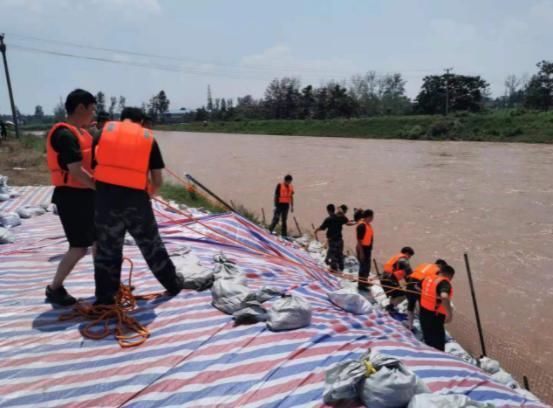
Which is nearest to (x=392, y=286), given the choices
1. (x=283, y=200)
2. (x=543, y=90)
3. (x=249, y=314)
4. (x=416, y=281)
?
(x=416, y=281)

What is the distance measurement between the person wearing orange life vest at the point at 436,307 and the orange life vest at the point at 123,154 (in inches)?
132

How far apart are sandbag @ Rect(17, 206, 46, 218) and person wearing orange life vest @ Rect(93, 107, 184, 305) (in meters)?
3.71

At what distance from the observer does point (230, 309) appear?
3066 mm

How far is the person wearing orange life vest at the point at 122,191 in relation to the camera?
107 inches

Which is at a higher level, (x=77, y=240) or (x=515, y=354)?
(x=77, y=240)

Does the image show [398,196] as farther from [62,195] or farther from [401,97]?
[401,97]

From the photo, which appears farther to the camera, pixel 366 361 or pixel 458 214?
pixel 458 214

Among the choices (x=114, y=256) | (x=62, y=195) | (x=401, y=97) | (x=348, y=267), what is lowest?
(x=348, y=267)

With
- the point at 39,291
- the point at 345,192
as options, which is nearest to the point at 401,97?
the point at 345,192

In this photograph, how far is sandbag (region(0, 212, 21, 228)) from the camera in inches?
210

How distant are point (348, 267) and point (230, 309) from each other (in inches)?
193

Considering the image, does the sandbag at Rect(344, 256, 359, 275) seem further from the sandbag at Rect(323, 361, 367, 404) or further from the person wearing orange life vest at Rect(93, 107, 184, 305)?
the sandbag at Rect(323, 361, 367, 404)

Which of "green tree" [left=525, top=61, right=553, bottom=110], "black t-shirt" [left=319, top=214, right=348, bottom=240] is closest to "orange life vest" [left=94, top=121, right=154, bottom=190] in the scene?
"black t-shirt" [left=319, top=214, right=348, bottom=240]

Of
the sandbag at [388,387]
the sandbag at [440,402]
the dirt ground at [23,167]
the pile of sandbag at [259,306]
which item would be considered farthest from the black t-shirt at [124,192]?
the dirt ground at [23,167]
